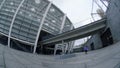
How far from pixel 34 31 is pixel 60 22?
31.0 feet

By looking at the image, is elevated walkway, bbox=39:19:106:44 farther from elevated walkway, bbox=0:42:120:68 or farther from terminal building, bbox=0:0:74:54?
elevated walkway, bbox=0:42:120:68

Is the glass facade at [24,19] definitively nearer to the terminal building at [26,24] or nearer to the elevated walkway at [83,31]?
the terminal building at [26,24]

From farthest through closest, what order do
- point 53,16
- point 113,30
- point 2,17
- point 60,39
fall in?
point 53,16, point 2,17, point 60,39, point 113,30

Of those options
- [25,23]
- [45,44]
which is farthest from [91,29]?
[25,23]

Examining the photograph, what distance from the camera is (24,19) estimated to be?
118ft

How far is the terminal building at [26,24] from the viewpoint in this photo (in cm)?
3459

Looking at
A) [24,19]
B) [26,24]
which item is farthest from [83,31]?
[24,19]

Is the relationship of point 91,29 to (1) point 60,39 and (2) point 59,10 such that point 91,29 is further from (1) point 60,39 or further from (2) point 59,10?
(2) point 59,10

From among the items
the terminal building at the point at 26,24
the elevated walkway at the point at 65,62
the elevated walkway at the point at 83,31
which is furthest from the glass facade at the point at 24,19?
the elevated walkway at the point at 65,62

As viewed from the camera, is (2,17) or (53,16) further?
(53,16)

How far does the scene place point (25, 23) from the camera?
35875 millimetres

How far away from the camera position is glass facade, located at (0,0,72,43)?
34969 millimetres

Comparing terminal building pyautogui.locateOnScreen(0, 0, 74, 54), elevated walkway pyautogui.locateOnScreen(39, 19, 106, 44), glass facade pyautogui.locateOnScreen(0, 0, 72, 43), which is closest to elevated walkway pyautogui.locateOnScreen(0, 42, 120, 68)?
elevated walkway pyautogui.locateOnScreen(39, 19, 106, 44)

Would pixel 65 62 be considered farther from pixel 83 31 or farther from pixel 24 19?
pixel 24 19
